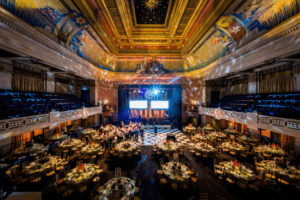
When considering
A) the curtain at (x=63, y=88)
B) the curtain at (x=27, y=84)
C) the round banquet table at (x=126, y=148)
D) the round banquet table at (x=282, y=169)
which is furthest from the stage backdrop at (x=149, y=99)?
the round banquet table at (x=282, y=169)

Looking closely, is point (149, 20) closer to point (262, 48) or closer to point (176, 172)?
point (262, 48)

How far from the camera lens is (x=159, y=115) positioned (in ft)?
52.6

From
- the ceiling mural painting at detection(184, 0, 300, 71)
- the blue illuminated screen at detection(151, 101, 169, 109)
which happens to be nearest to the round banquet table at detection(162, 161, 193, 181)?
the ceiling mural painting at detection(184, 0, 300, 71)

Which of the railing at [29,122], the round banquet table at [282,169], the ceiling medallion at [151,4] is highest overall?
the ceiling medallion at [151,4]

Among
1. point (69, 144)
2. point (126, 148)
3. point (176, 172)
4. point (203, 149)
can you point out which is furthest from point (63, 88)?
point (203, 149)

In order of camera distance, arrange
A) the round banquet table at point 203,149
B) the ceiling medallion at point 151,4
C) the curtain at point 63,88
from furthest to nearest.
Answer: the curtain at point 63,88, the ceiling medallion at point 151,4, the round banquet table at point 203,149

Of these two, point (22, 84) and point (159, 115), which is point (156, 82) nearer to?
point (159, 115)

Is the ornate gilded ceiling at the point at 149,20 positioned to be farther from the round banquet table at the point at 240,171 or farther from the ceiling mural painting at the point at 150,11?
the round banquet table at the point at 240,171

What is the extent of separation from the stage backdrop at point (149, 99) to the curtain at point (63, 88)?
564 centimetres

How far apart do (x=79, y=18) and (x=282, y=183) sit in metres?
13.0

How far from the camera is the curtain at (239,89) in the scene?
10.8 meters

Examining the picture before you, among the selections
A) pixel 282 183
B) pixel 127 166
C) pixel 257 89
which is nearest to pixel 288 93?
pixel 257 89

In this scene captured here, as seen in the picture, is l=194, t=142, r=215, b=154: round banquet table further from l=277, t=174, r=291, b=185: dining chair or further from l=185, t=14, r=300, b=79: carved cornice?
l=185, t=14, r=300, b=79: carved cornice

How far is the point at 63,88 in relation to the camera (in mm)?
11750
